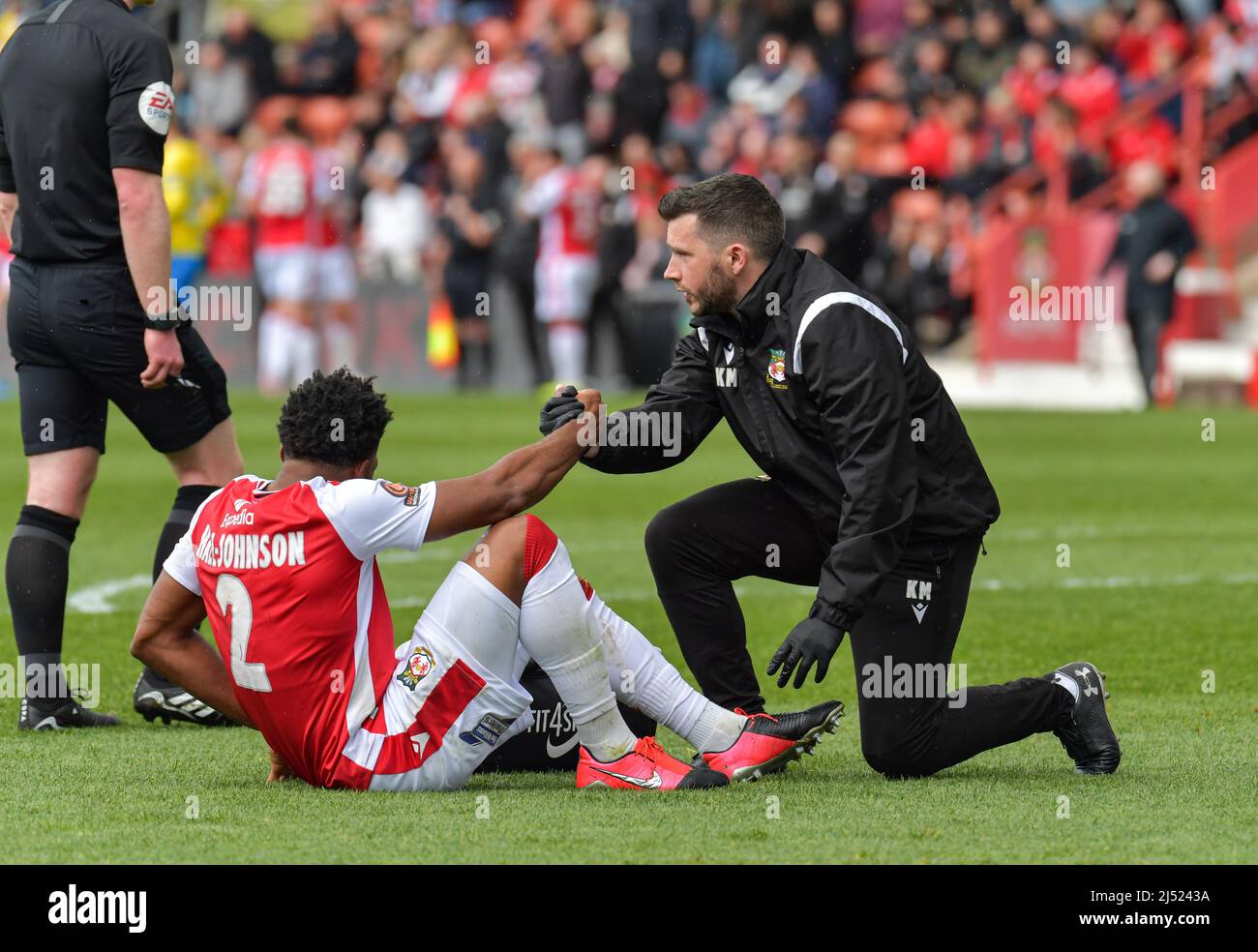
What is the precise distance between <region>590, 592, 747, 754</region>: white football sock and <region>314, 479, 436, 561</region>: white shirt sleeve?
0.62 metres

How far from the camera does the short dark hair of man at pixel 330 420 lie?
5094mm

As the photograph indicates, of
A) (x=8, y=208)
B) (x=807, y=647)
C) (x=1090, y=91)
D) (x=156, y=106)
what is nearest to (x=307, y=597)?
(x=807, y=647)

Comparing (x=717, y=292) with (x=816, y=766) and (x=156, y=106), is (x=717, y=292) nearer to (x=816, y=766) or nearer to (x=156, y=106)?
(x=816, y=766)

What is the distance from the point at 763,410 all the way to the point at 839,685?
2013mm

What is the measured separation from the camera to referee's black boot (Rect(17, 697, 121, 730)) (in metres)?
6.30

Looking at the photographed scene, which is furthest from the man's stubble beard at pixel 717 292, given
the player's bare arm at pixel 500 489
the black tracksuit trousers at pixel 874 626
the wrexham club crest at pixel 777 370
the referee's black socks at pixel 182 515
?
the referee's black socks at pixel 182 515

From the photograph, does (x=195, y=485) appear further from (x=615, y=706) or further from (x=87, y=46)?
(x=615, y=706)

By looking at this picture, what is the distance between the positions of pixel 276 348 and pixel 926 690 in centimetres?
1830

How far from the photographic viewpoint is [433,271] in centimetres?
2486

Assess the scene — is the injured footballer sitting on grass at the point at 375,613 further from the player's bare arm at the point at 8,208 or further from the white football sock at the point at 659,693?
the player's bare arm at the point at 8,208

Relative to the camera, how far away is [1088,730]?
559cm

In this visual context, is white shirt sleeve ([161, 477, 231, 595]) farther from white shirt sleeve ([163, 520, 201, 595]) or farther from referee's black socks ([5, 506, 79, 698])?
referee's black socks ([5, 506, 79, 698])

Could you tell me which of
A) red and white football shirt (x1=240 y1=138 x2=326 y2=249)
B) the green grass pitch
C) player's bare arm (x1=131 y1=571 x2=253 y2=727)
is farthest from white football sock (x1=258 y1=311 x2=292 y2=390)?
player's bare arm (x1=131 y1=571 x2=253 y2=727)
